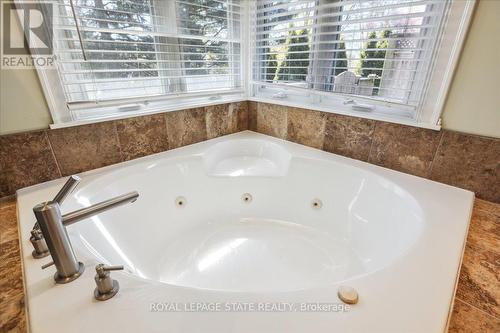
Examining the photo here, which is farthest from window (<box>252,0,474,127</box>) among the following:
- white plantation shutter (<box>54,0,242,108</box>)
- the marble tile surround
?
Result: the marble tile surround

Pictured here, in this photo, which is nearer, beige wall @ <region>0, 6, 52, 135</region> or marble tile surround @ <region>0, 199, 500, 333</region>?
marble tile surround @ <region>0, 199, 500, 333</region>

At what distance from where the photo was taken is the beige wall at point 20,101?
970 millimetres

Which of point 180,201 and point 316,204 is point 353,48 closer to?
point 316,204

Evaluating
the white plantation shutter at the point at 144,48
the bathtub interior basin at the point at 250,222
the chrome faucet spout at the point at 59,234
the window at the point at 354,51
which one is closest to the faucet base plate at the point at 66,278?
the chrome faucet spout at the point at 59,234

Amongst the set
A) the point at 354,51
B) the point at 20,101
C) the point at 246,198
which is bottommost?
the point at 246,198

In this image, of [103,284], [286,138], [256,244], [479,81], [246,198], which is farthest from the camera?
[286,138]

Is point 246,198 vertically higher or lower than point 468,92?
lower

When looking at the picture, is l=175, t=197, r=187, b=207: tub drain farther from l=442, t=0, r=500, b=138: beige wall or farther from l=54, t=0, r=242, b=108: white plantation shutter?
l=442, t=0, r=500, b=138: beige wall

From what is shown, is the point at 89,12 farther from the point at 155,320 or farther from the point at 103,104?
the point at 155,320

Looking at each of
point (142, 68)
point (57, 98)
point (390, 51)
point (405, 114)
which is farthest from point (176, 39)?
point (405, 114)

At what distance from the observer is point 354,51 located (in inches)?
51.9

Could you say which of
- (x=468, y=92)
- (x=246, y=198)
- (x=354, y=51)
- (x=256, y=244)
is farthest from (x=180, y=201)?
(x=468, y=92)

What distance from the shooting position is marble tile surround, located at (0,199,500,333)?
1.80 ft

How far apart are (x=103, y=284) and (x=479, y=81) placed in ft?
4.93
